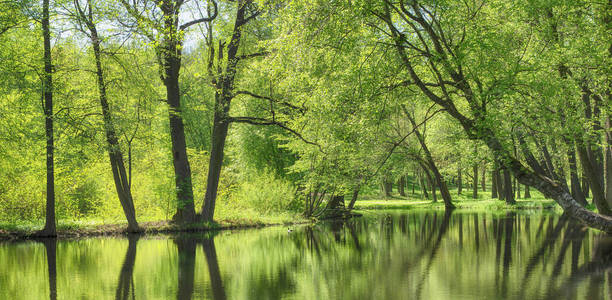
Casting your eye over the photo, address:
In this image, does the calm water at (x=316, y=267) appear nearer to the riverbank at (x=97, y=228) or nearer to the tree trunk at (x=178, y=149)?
the riverbank at (x=97, y=228)

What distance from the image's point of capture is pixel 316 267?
11656mm

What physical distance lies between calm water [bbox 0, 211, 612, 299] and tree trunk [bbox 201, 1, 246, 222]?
114 inches

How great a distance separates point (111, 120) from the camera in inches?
728

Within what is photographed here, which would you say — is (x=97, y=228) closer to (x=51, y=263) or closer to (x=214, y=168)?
(x=214, y=168)

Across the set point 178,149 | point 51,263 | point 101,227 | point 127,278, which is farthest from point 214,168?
Result: point 127,278

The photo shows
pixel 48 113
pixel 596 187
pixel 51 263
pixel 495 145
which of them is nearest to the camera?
pixel 51 263

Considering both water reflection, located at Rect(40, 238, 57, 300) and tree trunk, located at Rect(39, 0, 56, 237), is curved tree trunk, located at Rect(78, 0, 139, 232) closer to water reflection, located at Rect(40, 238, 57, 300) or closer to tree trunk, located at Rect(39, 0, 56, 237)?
tree trunk, located at Rect(39, 0, 56, 237)

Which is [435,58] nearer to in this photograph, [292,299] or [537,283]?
[537,283]

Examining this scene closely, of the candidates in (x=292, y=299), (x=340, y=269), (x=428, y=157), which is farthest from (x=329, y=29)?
(x=428, y=157)

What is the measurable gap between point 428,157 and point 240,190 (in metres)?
15.5

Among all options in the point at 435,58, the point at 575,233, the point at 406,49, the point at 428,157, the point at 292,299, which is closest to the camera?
the point at 292,299

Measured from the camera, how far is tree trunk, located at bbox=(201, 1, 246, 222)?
20.9 m

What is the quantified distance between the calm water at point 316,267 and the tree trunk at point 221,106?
291cm

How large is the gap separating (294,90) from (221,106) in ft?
16.6
